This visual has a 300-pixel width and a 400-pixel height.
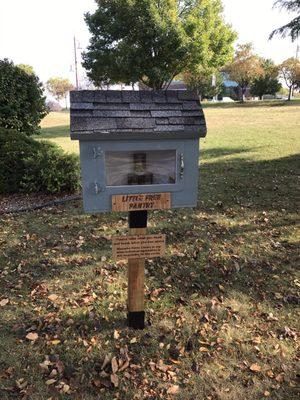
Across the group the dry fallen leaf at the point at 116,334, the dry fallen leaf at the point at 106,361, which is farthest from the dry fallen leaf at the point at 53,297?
the dry fallen leaf at the point at 106,361

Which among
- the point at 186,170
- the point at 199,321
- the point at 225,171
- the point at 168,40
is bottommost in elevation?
the point at 199,321

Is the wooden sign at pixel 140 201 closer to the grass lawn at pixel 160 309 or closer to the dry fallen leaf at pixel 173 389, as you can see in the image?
the grass lawn at pixel 160 309

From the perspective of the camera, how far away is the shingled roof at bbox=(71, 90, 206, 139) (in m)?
2.79

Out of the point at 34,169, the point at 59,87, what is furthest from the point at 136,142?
the point at 59,87

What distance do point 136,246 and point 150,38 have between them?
60.1 ft

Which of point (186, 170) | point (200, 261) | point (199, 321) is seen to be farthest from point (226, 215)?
point (186, 170)

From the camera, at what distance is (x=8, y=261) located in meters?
4.86

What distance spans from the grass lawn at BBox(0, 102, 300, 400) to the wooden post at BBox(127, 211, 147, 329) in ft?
0.44

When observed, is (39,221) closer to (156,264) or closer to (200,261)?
(156,264)

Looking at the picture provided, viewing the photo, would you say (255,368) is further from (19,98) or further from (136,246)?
(19,98)

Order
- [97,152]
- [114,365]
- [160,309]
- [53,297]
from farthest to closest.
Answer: [53,297] < [160,309] < [114,365] < [97,152]

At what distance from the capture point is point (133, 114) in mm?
2898

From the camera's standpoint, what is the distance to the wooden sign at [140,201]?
9.92 feet

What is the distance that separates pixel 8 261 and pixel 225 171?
6.13 metres
